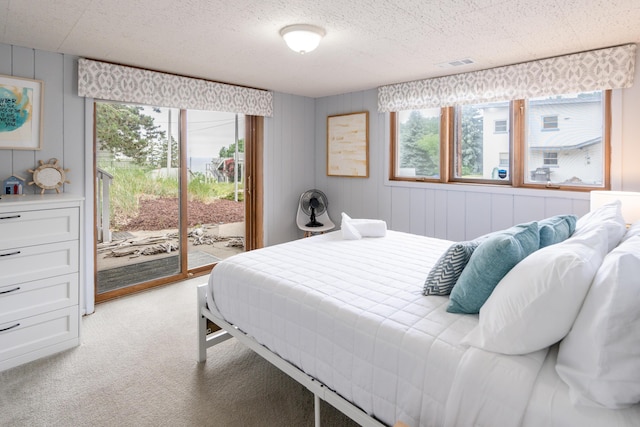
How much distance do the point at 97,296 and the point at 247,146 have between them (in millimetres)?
2405

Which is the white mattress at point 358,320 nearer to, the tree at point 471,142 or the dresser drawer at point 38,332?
the dresser drawer at point 38,332

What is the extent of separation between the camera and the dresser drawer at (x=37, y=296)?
2520 millimetres

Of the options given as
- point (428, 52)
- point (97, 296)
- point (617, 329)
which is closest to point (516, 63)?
point (428, 52)

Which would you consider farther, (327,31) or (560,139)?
(560,139)

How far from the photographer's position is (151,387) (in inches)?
90.7

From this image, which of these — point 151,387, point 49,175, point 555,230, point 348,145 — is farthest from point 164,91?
point 555,230

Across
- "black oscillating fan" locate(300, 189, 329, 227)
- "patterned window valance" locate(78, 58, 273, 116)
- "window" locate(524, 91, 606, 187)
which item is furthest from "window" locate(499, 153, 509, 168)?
"patterned window valance" locate(78, 58, 273, 116)

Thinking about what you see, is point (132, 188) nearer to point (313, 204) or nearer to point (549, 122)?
point (313, 204)

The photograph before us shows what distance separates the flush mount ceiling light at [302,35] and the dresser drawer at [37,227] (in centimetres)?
203

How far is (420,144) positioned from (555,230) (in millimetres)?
2757

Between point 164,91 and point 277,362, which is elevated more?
point 164,91

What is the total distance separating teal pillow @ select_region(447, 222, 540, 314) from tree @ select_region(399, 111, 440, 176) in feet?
9.07

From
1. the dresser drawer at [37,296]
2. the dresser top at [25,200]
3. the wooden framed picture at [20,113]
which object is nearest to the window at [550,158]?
the dresser top at [25,200]

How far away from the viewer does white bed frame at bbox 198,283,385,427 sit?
1.62m
